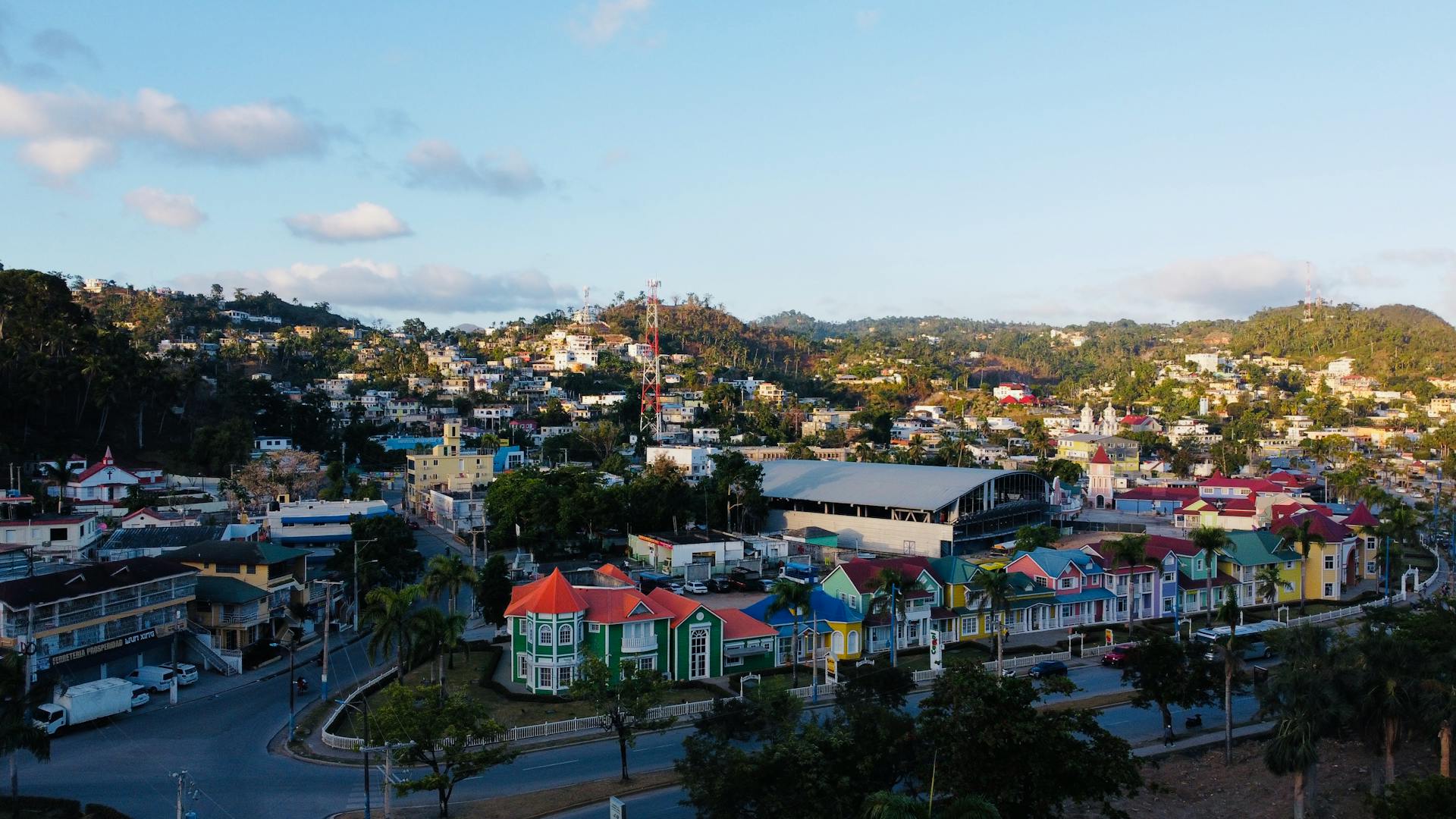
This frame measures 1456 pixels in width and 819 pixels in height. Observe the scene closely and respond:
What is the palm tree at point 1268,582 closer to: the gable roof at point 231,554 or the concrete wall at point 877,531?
the concrete wall at point 877,531

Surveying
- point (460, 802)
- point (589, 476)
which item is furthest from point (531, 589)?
point (589, 476)

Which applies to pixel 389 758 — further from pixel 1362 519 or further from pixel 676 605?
pixel 1362 519

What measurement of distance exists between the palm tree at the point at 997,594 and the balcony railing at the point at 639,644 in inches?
406

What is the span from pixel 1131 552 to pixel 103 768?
34540 mm

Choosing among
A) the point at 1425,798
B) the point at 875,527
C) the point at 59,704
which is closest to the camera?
the point at 1425,798

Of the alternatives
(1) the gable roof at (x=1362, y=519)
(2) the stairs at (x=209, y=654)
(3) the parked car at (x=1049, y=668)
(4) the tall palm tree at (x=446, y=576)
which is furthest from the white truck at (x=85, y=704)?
(1) the gable roof at (x=1362, y=519)

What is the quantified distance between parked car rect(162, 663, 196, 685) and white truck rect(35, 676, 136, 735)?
9.35 ft

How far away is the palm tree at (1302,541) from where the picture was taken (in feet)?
151

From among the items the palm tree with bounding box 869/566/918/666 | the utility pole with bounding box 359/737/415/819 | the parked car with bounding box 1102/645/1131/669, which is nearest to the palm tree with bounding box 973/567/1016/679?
the palm tree with bounding box 869/566/918/666

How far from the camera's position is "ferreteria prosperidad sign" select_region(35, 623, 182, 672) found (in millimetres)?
31031

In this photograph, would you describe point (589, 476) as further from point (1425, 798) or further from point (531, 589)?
point (1425, 798)

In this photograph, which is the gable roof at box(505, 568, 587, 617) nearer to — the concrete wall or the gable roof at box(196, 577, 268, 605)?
the gable roof at box(196, 577, 268, 605)

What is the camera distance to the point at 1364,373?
184 metres

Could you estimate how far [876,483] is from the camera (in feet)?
215
